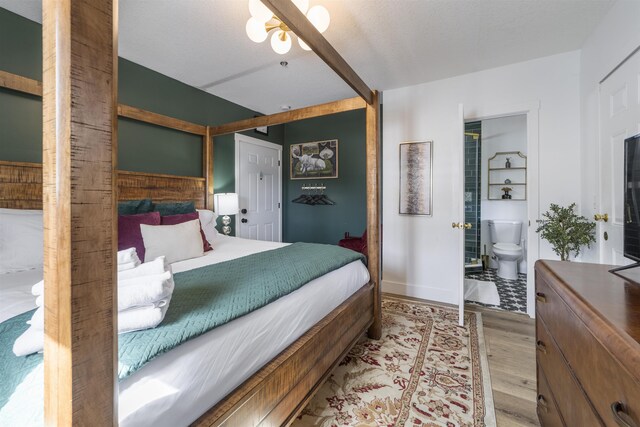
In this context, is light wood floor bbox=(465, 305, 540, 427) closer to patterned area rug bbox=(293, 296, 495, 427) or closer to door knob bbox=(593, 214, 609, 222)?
patterned area rug bbox=(293, 296, 495, 427)

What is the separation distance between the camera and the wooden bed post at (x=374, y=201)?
2205 mm

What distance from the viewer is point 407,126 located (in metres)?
3.35

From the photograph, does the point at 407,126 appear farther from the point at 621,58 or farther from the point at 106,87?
the point at 106,87

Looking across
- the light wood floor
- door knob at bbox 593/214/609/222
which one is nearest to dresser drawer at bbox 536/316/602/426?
the light wood floor

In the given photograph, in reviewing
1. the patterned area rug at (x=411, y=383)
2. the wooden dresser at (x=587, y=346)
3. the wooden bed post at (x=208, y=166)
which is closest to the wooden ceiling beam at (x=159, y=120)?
the wooden bed post at (x=208, y=166)

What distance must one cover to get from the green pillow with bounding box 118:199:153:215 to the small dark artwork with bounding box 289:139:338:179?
247 centimetres

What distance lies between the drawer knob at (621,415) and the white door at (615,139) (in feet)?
5.73

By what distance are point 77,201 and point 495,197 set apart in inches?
212

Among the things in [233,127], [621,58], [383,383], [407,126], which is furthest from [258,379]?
[407,126]

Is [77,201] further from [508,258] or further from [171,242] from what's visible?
[508,258]

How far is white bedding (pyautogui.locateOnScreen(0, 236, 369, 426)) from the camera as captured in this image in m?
0.75

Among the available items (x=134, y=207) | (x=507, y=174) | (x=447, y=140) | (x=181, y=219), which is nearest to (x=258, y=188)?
(x=181, y=219)

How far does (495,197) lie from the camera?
15.2 ft

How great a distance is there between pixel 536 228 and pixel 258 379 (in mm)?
2936
